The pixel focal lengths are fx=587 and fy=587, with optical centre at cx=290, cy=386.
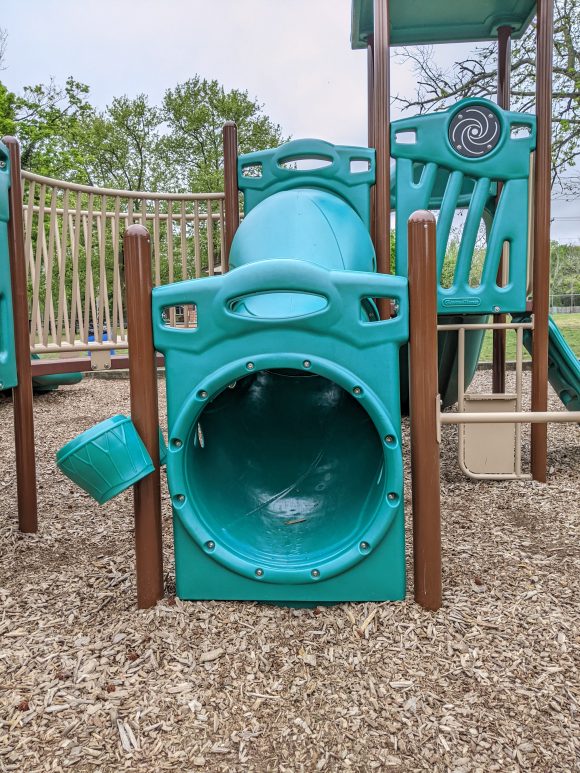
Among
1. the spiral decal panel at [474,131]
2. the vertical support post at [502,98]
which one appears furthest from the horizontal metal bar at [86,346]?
the vertical support post at [502,98]

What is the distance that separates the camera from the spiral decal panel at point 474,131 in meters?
3.09

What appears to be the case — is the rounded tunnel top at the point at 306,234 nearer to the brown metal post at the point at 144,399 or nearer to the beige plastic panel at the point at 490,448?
the brown metal post at the point at 144,399

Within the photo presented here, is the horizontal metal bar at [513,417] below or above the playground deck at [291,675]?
above

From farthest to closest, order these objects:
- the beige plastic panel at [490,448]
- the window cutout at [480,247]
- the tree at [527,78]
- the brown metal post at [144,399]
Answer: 1. the tree at [527,78]
2. the window cutout at [480,247]
3. the beige plastic panel at [490,448]
4. the brown metal post at [144,399]

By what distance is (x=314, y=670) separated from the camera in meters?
1.51

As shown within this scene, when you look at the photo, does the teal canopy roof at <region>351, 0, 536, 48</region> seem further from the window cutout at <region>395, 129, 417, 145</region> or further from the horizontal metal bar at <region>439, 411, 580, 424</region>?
the horizontal metal bar at <region>439, 411, 580, 424</region>

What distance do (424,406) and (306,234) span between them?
1.14 meters

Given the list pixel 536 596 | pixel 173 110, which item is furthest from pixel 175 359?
pixel 173 110

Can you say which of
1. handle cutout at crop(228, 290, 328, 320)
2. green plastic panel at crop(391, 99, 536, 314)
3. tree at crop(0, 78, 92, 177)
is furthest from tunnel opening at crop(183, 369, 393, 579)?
tree at crop(0, 78, 92, 177)

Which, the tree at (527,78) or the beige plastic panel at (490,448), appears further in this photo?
the tree at (527,78)

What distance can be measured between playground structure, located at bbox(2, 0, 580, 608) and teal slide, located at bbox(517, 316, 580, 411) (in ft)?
0.04

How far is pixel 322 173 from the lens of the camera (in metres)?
3.10

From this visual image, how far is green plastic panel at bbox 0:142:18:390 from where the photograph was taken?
2232mm

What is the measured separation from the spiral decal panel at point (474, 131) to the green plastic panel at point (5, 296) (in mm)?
2211
